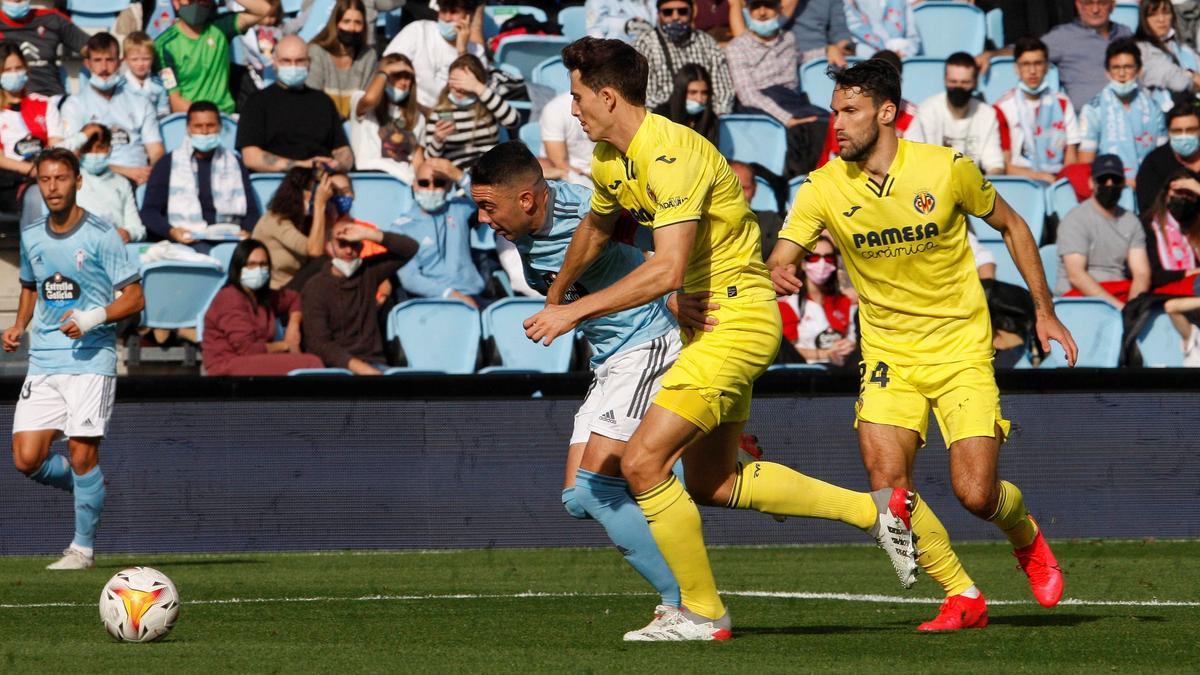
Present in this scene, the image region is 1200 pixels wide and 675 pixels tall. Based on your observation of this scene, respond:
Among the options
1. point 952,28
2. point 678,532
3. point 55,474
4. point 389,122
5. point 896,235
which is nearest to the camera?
point 678,532

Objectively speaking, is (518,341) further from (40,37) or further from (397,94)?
(40,37)

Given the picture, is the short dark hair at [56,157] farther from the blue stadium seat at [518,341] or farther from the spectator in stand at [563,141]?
the spectator in stand at [563,141]

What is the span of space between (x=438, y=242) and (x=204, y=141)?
2186mm

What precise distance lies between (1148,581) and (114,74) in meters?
10.1

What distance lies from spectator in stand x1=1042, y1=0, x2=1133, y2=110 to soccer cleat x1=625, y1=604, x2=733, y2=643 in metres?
11.9

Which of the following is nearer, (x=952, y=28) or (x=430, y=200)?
(x=430, y=200)

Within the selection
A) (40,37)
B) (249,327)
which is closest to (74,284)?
(249,327)

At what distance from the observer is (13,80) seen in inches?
576

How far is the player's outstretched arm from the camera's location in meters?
6.86

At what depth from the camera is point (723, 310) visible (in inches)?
251

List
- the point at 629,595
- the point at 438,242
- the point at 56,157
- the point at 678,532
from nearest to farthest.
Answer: the point at 678,532 < the point at 629,595 < the point at 56,157 < the point at 438,242

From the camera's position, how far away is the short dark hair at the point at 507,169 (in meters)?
6.68

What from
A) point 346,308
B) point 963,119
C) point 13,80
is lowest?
point 346,308

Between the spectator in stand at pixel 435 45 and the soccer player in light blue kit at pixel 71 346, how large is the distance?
229 inches
